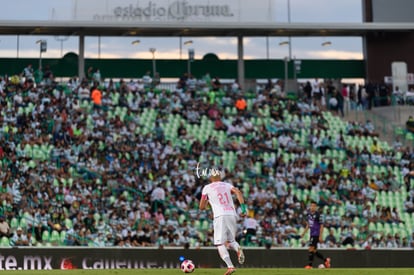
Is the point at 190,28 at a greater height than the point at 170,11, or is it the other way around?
the point at 170,11

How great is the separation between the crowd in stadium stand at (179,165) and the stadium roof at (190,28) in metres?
2.66

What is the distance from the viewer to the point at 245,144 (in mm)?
44688

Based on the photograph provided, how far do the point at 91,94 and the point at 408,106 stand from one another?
16.1 m

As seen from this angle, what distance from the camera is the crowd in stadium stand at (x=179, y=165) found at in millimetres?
37500

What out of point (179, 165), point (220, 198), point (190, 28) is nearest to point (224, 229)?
point (220, 198)

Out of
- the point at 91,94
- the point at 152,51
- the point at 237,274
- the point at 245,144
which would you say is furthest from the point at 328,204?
the point at 237,274

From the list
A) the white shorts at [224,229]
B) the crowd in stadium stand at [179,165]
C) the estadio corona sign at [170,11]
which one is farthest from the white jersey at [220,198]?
the estadio corona sign at [170,11]

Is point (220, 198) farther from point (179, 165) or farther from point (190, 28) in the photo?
point (190, 28)

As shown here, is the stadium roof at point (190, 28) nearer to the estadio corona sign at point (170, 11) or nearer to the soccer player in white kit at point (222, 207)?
the estadio corona sign at point (170, 11)

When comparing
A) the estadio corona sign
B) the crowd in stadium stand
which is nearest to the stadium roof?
the estadio corona sign

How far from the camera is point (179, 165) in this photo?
42.1m

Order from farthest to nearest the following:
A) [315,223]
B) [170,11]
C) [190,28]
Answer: [190,28] < [170,11] < [315,223]

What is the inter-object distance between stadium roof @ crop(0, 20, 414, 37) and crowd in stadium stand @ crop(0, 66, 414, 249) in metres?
2.66

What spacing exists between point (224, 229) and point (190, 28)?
93.6ft
